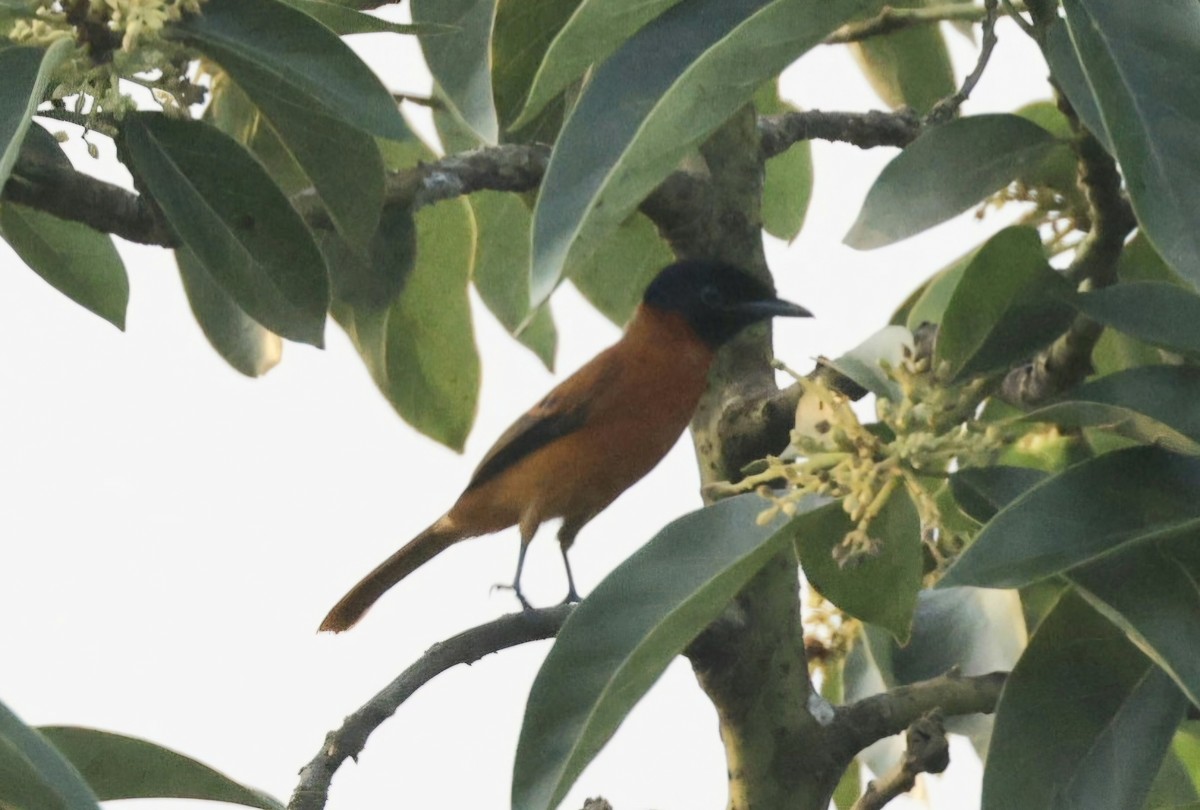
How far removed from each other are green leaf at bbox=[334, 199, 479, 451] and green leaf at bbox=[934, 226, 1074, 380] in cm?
99

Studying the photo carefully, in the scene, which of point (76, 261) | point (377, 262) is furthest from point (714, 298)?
point (76, 261)

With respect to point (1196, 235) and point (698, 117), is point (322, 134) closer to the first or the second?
point (698, 117)

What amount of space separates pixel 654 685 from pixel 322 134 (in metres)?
0.69

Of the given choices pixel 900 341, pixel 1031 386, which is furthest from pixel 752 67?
pixel 1031 386

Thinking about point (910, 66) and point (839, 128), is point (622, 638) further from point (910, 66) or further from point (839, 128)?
point (910, 66)

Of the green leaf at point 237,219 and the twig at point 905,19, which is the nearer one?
the green leaf at point 237,219

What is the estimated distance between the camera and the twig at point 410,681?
4.55 ft

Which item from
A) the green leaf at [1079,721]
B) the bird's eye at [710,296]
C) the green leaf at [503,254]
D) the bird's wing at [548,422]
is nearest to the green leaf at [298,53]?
the green leaf at [1079,721]

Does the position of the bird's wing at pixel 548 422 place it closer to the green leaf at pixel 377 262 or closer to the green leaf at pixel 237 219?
the green leaf at pixel 377 262

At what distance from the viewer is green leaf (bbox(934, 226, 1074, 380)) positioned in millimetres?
1443

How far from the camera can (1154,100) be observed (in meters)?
1.18

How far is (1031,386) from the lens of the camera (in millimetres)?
1649

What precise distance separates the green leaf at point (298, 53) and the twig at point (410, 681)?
0.53 metres

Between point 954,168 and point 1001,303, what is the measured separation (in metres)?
0.18
